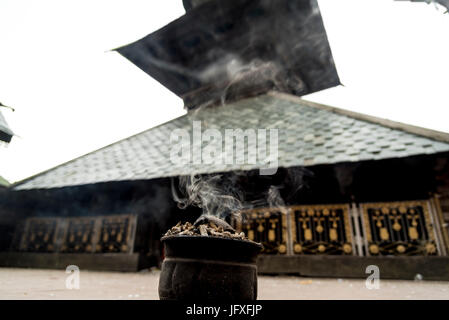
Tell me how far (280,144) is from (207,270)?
4115 mm

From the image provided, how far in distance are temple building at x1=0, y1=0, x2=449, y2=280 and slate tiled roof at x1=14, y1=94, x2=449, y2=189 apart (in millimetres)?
41

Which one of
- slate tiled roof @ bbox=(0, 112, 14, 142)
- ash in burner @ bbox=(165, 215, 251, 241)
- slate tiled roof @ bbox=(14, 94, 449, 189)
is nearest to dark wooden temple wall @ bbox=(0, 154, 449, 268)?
slate tiled roof @ bbox=(14, 94, 449, 189)

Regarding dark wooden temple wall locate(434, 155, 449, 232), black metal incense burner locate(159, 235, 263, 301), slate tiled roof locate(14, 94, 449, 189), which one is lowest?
black metal incense burner locate(159, 235, 263, 301)

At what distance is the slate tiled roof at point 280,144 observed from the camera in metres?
4.36

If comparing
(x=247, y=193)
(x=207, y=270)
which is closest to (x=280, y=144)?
(x=247, y=193)

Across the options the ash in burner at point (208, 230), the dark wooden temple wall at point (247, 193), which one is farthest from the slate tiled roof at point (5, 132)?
the ash in burner at point (208, 230)

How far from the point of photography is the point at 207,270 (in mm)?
1631

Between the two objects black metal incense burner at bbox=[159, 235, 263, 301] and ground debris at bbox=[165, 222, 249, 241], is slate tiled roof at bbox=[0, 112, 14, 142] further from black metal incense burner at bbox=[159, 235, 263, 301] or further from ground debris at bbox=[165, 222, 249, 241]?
black metal incense burner at bbox=[159, 235, 263, 301]

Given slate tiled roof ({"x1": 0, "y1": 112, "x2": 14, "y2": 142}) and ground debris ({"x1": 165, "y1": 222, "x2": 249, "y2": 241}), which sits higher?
slate tiled roof ({"x1": 0, "y1": 112, "x2": 14, "y2": 142})

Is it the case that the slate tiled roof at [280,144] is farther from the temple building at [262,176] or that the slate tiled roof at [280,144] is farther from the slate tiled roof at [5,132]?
the slate tiled roof at [5,132]

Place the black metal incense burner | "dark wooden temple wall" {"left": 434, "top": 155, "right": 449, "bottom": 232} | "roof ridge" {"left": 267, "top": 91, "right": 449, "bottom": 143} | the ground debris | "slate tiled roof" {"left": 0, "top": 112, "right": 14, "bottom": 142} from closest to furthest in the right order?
1. the black metal incense burner
2. the ground debris
3. "roof ridge" {"left": 267, "top": 91, "right": 449, "bottom": 143}
4. "dark wooden temple wall" {"left": 434, "top": 155, "right": 449, "bottom": 232}
5. "slate tiled roof" {"left": 0, "top": 112, "right": 14, "bottom": 142}

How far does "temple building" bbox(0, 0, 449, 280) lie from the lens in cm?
432

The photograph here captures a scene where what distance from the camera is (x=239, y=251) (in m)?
1.72
